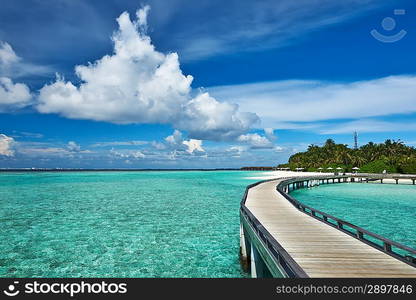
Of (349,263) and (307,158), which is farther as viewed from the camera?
(307,158)

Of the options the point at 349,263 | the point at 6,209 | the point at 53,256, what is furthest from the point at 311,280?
the point at 6,209

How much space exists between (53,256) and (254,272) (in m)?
9.36

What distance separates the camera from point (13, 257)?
13.0 meters

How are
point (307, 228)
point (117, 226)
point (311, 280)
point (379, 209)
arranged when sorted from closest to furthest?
point (311, 280), point (307, 228), point (117, 226), point (379, 209)

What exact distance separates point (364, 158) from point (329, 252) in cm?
10065

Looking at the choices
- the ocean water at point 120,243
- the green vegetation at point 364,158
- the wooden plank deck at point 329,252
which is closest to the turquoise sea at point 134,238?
the ocean water at point 120,243

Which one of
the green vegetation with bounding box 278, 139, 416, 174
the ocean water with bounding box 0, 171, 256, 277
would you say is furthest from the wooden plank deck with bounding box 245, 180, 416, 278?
the green vegetation with bounding box 278, 139, 416, 174

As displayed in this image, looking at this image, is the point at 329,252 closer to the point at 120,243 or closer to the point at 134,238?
the point at 120,243

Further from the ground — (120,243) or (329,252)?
(329,252)

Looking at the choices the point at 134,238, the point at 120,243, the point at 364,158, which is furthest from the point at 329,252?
the point at 364,158

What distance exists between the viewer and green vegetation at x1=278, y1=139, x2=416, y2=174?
220 ft

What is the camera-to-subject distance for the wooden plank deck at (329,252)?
6.61 m

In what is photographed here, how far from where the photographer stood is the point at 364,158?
95.6m

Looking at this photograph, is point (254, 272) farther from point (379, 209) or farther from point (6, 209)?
point (6, 209)
